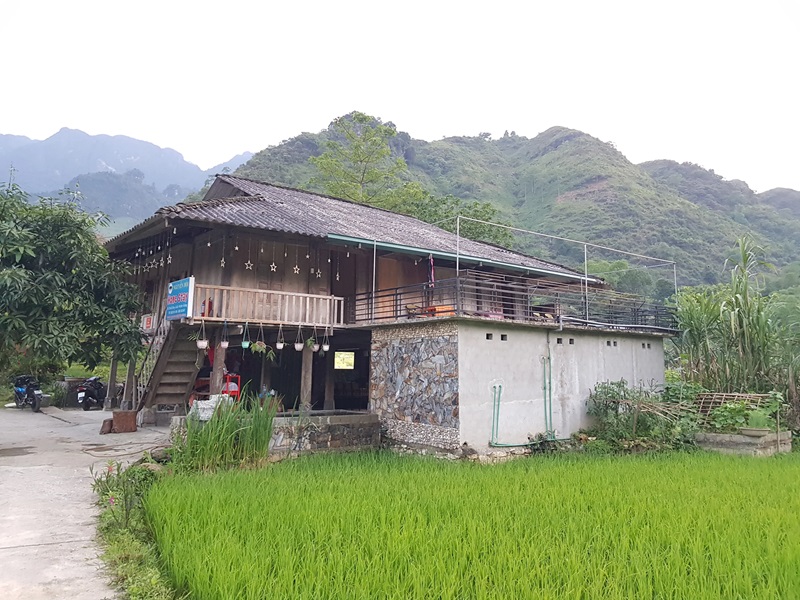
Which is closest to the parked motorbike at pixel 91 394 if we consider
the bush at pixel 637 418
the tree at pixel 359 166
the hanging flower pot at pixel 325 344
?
the hanging flower pot at pixel 325 344

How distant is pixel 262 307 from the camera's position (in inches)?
448

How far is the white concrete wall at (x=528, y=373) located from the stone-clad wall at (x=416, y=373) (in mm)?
247

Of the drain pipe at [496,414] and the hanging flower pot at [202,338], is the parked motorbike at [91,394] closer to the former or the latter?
the hanging flower pot at [202,338]

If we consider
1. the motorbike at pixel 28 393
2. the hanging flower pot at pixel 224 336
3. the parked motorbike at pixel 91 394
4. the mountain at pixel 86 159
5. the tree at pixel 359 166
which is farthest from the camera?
the mountain at pixel 86 159

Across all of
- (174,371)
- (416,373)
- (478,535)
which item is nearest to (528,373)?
(416,373)

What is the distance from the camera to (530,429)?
11289 millimetres

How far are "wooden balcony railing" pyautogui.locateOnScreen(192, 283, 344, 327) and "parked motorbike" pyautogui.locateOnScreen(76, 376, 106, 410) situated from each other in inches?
398

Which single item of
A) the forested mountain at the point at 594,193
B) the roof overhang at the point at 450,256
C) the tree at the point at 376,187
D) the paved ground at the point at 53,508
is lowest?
the paved ground at the point at 53,508

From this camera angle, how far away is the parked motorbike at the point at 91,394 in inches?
706

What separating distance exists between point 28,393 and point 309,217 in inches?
469

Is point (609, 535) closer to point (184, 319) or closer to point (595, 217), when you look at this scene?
point (184, 319)

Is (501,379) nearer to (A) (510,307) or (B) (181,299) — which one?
(A) (510,307)

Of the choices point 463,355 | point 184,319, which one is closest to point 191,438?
point 184,319

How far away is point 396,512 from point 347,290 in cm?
875
